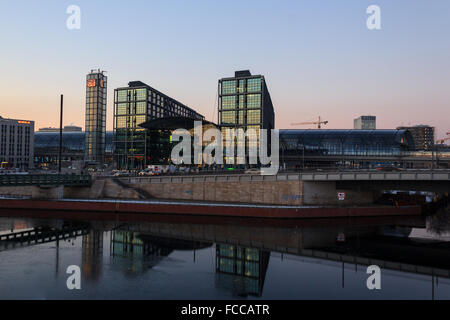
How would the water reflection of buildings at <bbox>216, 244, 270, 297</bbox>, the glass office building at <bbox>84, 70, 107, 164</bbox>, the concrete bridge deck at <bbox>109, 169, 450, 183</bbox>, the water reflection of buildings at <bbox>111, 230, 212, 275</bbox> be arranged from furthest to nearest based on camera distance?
1. the glass office building at <bbox>84, 70, 107, 164</bbox>
2. the concrete bridge deck at <bbox>109, 169, 450, 183</bbox>
3. the water reflection of buildings at <bbox>111, 230, 212, 275</bbox>
4. the water reflection of buildings at <bbox>216, 244, 270, 297</bbox>

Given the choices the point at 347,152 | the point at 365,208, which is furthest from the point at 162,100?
the point at 365,208

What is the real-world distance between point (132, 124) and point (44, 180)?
334ft

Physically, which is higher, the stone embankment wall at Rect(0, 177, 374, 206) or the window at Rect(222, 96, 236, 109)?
the window at Rect(222, 96, 236, 109)

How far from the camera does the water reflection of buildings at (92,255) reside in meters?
28.2

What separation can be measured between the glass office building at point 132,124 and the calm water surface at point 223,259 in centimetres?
10447

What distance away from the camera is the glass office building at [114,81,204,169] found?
514 feet

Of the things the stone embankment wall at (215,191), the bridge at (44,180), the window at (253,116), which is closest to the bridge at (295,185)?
the stone embankment wall at (215,191)

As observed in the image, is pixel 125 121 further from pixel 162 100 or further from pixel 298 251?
pixel 298 251

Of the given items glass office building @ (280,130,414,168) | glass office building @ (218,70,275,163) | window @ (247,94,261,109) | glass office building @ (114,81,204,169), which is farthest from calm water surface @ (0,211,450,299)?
glass office building @ (114,81,204,169)

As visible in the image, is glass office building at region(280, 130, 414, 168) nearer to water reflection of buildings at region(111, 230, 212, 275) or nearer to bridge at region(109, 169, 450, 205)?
bridge at region(109, 169, 450, 205)

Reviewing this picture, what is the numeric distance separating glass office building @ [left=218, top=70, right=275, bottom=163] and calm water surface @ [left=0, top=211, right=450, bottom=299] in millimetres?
95669

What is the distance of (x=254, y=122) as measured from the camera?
144500 millimetres
